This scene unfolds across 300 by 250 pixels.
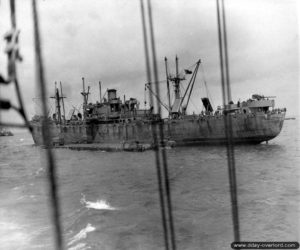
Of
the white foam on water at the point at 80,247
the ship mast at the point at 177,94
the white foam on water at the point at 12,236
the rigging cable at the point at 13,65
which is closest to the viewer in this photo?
the rigging cable at the point at 13,65

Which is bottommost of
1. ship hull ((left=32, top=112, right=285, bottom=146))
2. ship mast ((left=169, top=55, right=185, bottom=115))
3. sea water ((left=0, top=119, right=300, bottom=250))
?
sea water ((left=0, top=119, right=300, bottom=250))

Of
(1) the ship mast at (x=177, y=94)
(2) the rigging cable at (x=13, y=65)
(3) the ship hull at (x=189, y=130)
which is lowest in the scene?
(3) the ship hull at (x=189, y=130)

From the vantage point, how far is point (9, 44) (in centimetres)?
223

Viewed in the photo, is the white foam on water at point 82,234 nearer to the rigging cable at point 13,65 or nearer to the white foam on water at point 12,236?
the white foam on water at point 12,236

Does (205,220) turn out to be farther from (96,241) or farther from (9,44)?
(9,44)

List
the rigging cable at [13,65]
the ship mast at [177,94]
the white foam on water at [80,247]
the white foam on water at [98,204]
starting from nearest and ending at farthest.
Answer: the rigging cable at [13,65]
the white foam on water at [80,247]
the white foam on water at [98,204]
the ship mast at [177,94]

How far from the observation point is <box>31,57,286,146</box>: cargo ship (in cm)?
5234

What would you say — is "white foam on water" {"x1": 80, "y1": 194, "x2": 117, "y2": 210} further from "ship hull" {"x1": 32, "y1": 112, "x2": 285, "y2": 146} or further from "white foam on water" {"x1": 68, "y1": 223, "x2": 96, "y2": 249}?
"ship hull" {"x1": 32, "y1": 112, "x2": 285, "y2": 146}

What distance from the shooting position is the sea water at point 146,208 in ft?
49.8

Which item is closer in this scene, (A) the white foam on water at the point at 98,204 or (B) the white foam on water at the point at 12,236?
(B) the white foam on water at the point at 12,236

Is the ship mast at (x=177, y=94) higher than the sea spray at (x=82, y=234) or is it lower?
higher

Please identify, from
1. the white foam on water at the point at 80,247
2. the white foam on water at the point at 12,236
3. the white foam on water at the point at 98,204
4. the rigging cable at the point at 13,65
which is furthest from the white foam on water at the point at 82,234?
the rigging cable at the point at 13,65

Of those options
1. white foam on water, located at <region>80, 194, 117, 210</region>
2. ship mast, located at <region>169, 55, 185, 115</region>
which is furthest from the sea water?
ship mast, located at <region>169, 55, 185, 115</region>

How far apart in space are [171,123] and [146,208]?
135ft
